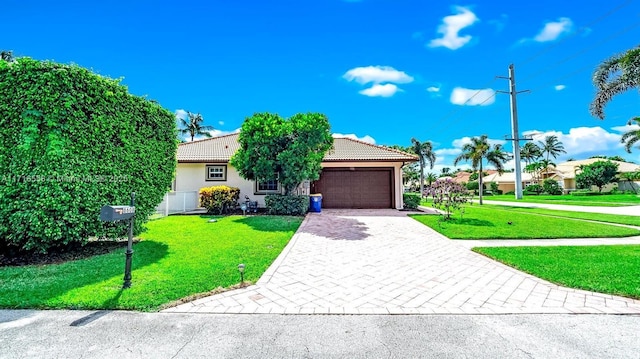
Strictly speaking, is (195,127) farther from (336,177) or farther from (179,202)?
(336,177)

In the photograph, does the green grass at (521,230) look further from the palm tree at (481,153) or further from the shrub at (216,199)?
the palm tree at (481,153)

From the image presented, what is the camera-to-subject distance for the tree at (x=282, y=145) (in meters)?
11.4

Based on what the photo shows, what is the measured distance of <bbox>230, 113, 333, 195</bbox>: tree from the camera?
1141cm

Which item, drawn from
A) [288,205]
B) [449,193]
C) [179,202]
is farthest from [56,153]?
[449,193]

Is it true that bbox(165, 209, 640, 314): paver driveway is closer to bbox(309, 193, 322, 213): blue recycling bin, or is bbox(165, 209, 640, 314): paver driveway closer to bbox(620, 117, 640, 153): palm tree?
bbox(309, 193, 322, 213): blue recycling bin

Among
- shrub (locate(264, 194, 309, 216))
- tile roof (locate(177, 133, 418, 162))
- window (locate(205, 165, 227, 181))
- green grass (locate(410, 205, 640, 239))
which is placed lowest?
green grass (locate(410, 205, 640, 239))

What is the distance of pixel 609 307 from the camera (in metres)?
3.36

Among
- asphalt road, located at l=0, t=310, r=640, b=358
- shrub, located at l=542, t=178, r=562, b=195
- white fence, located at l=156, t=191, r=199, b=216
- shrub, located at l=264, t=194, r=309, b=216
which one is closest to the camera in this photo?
asphalt road, located at l=0, t=310, r=640, b=358

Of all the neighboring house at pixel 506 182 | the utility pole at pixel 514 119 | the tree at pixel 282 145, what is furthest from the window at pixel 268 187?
the neighboring house at pixel 506 182

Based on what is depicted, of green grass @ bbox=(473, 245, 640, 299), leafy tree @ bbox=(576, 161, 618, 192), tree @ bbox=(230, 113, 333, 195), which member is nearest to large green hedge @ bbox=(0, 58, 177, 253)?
tree @ bbox=(230, 113, 333, 195)

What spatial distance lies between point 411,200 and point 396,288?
12.2 m

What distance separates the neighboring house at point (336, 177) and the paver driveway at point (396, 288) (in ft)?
28.1

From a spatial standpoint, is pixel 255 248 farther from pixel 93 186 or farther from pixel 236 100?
pixel 236 100

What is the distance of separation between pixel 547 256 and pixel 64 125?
417 inches
